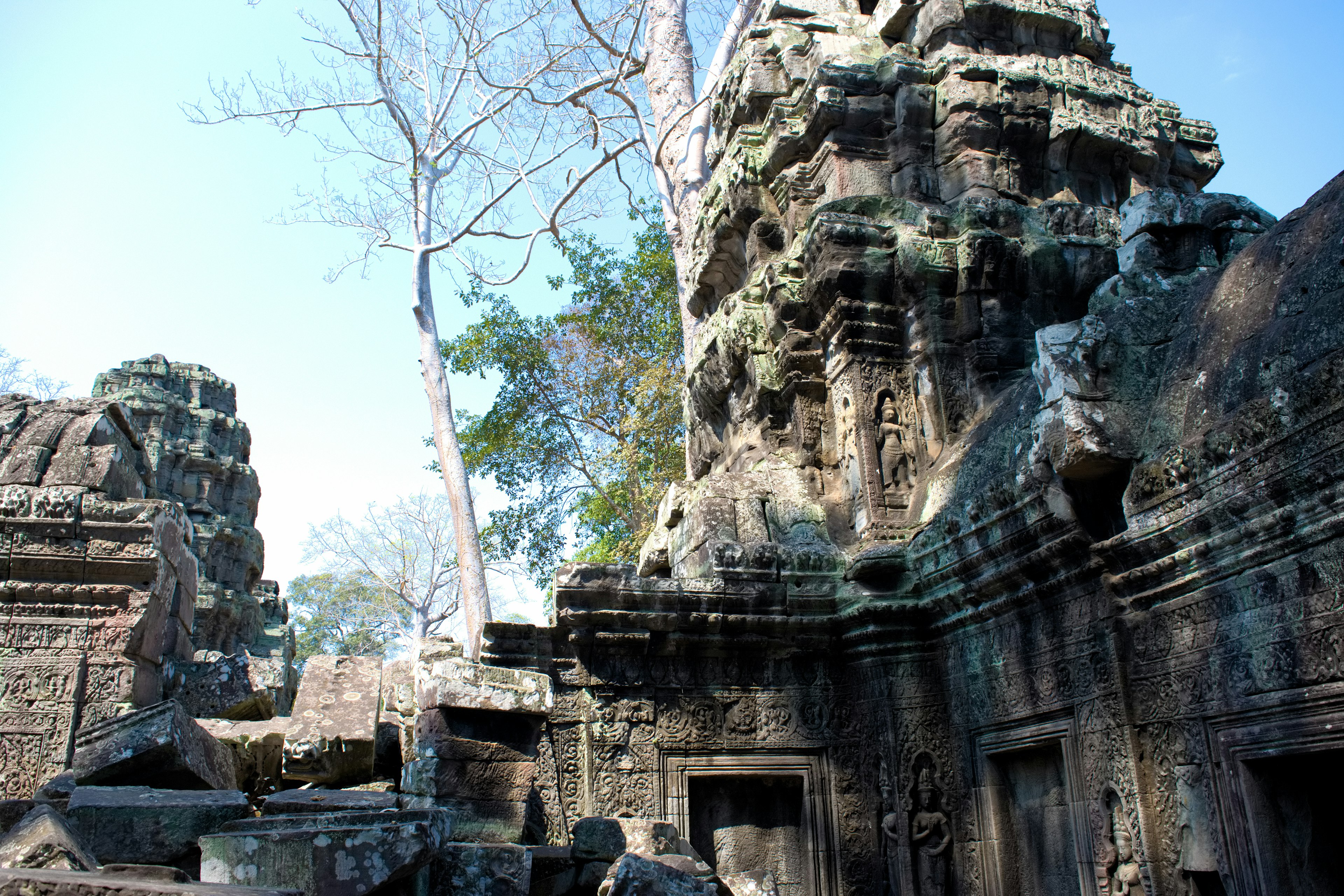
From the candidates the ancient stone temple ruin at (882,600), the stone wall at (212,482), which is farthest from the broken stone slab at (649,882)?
the stone wall at (212,482)

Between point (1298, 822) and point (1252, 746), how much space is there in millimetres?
350

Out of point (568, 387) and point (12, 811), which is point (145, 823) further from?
point (568, 387)

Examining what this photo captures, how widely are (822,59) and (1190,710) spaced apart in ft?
22.1

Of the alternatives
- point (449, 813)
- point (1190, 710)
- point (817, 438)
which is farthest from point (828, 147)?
point (449, 813)

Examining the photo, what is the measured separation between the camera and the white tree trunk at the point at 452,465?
48.4 feet

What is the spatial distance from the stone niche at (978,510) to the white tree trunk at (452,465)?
18.6ft

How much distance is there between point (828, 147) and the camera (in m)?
8.45

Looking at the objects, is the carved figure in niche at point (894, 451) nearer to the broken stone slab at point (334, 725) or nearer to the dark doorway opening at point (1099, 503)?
the dark doorway opening at point (1099, 503)

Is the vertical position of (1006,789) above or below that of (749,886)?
above

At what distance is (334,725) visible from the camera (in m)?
5.60

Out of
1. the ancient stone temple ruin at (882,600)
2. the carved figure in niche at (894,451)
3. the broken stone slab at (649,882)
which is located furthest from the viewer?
the carved figure in niche at (894,451)

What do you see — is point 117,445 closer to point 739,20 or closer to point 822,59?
point 822,59

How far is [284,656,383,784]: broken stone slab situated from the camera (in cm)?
551

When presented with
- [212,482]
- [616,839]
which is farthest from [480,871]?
[212,482]
